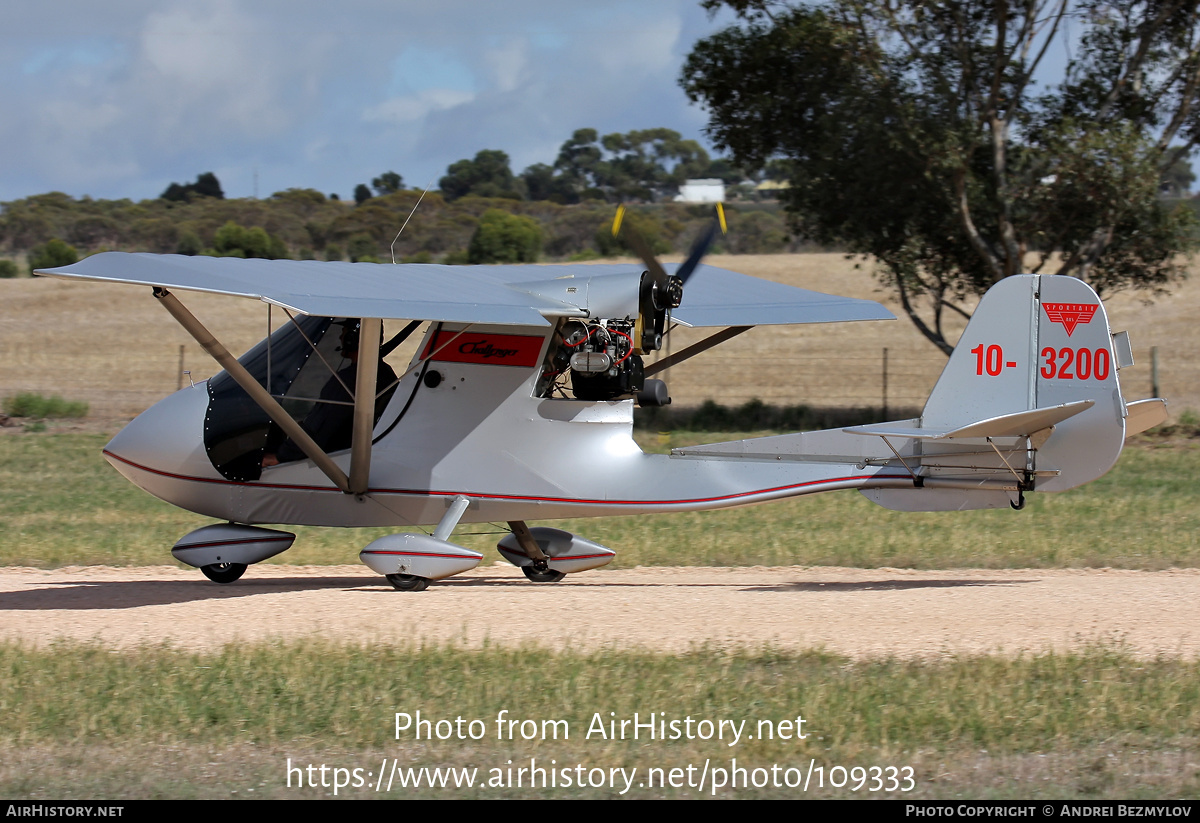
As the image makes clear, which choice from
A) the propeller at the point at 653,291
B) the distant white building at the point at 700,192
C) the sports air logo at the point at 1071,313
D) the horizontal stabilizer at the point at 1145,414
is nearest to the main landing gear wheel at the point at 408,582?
the propeller at the point at 653,291

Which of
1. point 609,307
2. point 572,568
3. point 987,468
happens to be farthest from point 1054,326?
point 572,568

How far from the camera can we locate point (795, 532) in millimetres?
15359

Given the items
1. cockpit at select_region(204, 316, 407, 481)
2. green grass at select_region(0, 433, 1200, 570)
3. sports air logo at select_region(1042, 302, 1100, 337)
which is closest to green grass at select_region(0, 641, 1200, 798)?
sports air logo at select_region(1042, 302, 1100, 337)

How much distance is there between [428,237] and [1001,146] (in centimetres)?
5018

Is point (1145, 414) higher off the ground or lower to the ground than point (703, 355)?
lower

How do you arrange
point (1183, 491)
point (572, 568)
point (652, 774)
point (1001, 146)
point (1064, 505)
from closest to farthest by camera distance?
1. point (652, 774)
2. point (572, 568)
3. point (1064, 505)
4. point (1183, 491)
5. point (1001, 146)

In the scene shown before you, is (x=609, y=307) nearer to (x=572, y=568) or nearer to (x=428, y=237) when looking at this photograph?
(x=572, y=568)

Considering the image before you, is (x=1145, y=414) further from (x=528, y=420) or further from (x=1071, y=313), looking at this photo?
(x=528, y=420)

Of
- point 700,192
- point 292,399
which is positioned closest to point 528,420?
point 292,399

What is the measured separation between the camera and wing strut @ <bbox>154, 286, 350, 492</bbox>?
33.2 feet

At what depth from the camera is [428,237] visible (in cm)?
7344

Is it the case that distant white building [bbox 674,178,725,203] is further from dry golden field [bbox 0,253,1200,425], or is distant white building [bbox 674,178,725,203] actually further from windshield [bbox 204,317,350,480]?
dry golden field [bbox 0,253,1200,425]

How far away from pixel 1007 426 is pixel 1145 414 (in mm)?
1238

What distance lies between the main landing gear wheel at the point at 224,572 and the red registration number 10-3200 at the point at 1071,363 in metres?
7.27
